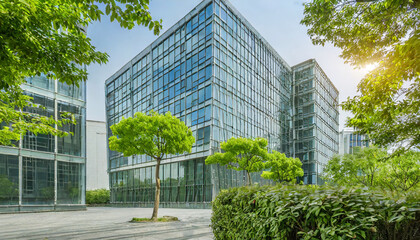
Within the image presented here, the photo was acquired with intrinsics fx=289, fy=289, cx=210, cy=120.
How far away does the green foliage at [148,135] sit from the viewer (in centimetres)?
1560

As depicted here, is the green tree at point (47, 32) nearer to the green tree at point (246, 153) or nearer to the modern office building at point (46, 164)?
the green tree at point (246, 153)

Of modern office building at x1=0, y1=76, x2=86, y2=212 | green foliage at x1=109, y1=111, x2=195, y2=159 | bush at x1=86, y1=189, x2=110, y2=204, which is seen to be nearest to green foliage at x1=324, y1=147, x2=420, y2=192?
green foliage at x1=109, y1=111, x2=195, y2=159

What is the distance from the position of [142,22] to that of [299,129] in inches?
1964

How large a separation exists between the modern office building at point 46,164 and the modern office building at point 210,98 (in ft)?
39.7

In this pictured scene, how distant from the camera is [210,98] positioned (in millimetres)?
32750

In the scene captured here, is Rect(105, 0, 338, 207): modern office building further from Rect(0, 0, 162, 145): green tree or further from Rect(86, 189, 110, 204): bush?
Rect(0, 0, 162, 145): green tree

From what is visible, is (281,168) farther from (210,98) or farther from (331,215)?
(331,215)

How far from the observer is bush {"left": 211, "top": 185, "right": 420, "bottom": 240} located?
245 centimetres

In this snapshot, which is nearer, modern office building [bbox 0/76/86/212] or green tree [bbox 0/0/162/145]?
green tree [bbox 0/0/162/145]

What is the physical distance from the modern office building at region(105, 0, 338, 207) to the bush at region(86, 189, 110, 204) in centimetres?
236

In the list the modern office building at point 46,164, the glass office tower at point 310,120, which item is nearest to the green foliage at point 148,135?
the modern office building at point 46,164

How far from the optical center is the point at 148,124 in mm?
15523

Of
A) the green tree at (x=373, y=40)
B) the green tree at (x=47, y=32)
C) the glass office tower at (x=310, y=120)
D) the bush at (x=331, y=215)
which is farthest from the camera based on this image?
the glass office tower at (x=310, y=120)

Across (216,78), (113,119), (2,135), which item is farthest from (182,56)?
(2,135)
